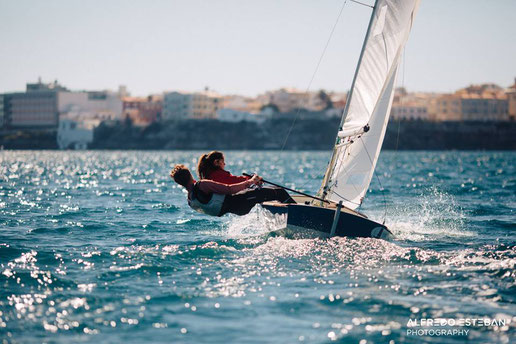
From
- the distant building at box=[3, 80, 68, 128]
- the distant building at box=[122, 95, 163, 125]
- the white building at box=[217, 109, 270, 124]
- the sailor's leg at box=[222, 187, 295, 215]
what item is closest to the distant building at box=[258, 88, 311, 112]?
the white building at box=[217, 109, 270, 124]

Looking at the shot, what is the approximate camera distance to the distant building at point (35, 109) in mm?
188500

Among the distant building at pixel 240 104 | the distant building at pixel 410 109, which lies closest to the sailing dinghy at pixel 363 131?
the distant building at pixel 240 104

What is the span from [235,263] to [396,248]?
325cm

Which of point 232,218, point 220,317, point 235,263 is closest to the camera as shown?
point 220,317

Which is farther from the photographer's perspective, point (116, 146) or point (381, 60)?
point (116, 146)

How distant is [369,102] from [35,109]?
187m

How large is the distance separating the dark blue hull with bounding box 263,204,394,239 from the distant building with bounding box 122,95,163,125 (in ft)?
576

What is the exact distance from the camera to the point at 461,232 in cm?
1722

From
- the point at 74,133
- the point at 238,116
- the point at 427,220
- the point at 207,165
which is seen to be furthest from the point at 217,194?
the point at 74,133

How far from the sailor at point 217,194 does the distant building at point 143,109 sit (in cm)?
17554

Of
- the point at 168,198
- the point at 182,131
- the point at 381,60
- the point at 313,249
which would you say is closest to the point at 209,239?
the point at 313,249

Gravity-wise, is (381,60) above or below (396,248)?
above

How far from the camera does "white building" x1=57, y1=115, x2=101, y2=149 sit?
167 m

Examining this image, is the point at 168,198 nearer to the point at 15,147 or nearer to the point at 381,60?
the point at 381,60
